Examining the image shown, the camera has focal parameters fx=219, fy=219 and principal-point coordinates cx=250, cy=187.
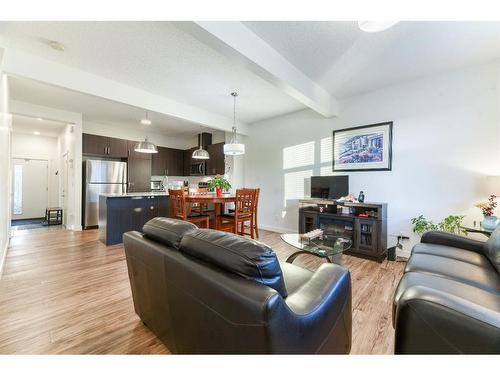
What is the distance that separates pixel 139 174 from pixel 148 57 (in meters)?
3.87

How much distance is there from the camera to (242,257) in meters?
0.87

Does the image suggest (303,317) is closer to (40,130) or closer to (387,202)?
(387,202)

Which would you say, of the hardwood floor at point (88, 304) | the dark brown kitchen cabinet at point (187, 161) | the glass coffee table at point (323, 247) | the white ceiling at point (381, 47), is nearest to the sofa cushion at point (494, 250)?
the hardwood floor at point (88, 304)

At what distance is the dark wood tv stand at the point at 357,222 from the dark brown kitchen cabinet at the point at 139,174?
4.44 m

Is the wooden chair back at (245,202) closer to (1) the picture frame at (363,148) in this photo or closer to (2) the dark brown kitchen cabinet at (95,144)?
(1) the picture frame at (363,148)

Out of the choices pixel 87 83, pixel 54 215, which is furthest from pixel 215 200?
pixel 54 215

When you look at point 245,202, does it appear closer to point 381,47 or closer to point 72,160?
point 381,47

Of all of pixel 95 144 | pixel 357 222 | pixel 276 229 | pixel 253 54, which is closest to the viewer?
pixel 253 54

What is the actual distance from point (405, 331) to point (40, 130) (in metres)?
8.31

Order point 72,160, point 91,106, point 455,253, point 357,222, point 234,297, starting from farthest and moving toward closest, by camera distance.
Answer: point 72,160
point 91,106
point 357,222
point 455,253
point 234,297

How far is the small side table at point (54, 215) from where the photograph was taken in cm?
569

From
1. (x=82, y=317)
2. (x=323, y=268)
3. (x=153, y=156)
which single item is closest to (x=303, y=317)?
(x=323, y=268)

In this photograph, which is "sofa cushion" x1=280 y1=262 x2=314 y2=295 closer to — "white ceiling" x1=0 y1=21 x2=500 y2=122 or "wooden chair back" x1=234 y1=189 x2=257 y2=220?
"white ceiling" x1=0 y1=21 x2=500 y2=122
